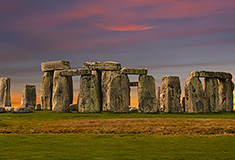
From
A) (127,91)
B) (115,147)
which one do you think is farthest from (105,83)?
(115,147)


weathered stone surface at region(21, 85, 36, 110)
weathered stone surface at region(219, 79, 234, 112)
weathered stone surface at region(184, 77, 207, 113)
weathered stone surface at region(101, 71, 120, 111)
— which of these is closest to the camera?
weathered stone surface at region(184, 77, 207, 113)

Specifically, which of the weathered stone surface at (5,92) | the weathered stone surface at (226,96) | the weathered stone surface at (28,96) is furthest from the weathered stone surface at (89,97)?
the weathered stone surface at (226,96)

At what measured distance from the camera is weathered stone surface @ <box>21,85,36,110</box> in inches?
1185

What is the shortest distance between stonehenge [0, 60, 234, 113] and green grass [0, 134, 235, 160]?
38.9ft

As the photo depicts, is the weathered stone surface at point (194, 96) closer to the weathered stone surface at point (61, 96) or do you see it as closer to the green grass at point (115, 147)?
the weathered stone surface at point (61, 96)

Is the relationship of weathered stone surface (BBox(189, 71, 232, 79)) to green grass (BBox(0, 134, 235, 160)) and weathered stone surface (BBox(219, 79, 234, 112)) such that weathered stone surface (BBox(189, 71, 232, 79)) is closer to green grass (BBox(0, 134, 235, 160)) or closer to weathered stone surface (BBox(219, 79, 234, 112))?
weathered stone surface (BBox(219, 79, 234, 112))

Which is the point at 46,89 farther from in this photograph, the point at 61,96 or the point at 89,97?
the point at 89,97

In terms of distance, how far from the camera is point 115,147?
9320 millimetres

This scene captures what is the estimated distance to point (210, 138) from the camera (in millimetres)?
11312

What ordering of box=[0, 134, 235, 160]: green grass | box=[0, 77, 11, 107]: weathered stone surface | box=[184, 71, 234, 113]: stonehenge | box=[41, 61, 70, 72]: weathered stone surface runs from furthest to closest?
box=[0, 77, 11, 107]: weathered stone surface < box=[41, 61, 70, 72]: weathered stone surface < box=[184, 71, 234, 113]: stonehenge < box=[0, 134, 235, 160]: green grass

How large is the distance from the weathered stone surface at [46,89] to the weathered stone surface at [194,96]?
11.5 m

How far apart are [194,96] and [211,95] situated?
6.23 feet

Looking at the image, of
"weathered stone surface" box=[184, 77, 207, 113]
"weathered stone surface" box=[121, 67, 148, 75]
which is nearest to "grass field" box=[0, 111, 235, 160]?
"weathered stone surface" box=[121, 67, 148, 75]

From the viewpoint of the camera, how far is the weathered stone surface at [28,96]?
3011 cm
